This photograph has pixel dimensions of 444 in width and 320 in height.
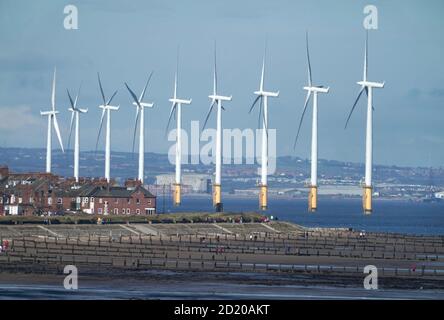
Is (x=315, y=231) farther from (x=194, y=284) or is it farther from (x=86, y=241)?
(x=194, y=284)

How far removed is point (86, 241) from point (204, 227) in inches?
1572

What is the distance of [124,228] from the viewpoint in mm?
172500

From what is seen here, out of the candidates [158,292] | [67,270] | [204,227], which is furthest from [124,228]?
[158,292]
